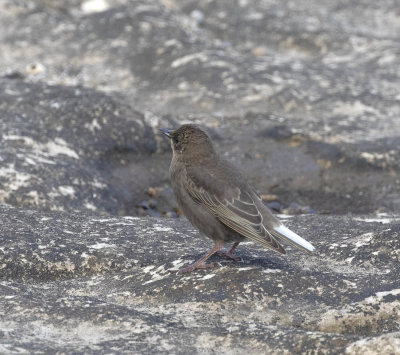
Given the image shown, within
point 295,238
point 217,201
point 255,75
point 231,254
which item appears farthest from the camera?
point 255,75

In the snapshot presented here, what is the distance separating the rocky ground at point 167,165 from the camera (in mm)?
3855

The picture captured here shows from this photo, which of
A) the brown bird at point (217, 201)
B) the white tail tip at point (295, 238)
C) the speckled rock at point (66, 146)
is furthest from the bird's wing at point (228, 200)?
the speckled rock at point (66, 146)

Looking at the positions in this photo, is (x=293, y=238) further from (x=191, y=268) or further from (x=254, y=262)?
(x=191, y=268)

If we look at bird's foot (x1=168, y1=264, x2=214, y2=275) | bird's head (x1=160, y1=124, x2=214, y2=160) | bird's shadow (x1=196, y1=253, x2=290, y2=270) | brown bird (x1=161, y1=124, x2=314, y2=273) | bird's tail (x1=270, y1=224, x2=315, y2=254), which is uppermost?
bird's head (x1=160, y1=124, x2=214, y2=160)

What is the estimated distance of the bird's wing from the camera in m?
4.36

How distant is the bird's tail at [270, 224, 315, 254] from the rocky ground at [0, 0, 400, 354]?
0.18m

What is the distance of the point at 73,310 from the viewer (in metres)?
3.95

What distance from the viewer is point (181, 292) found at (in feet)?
13.8

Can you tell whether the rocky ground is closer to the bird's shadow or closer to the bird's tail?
the bird's shadow

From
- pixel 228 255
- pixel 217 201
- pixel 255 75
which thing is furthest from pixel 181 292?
pixel 255 75

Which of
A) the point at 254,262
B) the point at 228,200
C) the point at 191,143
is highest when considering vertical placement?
the point at 191,143

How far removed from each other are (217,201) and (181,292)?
633 millimetres

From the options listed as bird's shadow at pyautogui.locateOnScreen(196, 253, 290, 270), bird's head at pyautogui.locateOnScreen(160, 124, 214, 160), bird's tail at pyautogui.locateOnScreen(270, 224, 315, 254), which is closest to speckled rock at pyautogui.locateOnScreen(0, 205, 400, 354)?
bird's shadow at pyautogui.locateOnScreen(196, 253, 290, 270)

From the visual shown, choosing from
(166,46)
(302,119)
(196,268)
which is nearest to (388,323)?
(196,268)
